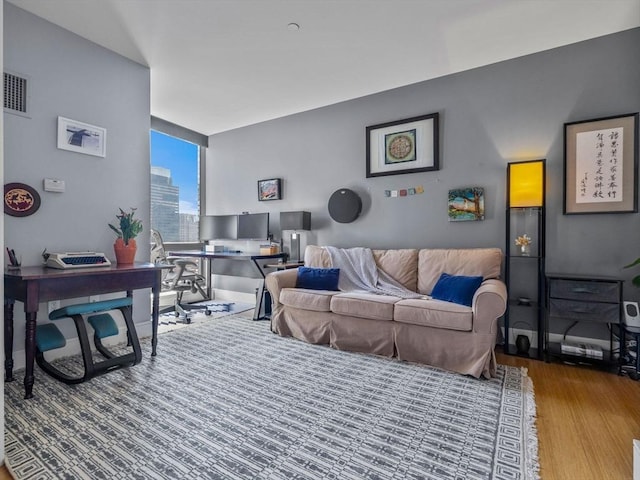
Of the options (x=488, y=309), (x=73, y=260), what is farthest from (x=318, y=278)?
(x=73, y=260)

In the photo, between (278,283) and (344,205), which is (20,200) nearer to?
(278,283)

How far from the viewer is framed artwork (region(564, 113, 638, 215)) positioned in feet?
8.50

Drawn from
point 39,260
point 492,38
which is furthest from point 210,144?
point 492,38

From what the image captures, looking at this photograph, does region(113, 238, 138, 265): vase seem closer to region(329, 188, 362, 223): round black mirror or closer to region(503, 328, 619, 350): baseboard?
region(329, 188, 362, 223): round black mirror

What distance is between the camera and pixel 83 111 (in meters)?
2.82

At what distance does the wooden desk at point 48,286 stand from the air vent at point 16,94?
1238mm

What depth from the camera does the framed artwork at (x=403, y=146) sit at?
3.46m

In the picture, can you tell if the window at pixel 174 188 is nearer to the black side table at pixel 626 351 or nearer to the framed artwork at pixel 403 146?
the framed artwork at pixel 403 146

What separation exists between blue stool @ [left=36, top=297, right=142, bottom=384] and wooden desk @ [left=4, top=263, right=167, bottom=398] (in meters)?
0.13

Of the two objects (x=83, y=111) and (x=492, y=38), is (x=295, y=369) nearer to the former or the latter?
(x=83, y=111)

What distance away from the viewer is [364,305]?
274 cm

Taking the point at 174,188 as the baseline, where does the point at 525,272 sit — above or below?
below

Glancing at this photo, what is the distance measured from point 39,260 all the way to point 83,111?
→ 1.34m

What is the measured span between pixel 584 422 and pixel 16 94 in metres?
→ 4.38
